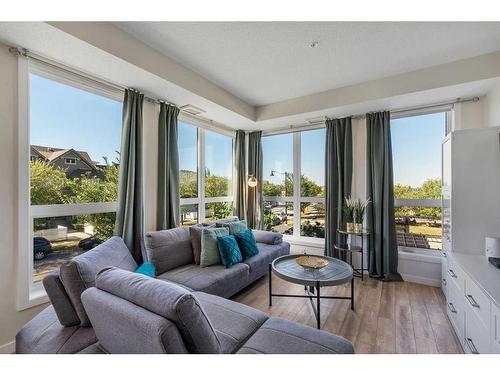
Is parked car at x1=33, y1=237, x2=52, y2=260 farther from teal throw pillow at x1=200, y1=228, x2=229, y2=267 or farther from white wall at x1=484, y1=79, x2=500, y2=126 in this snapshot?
white wall at x1=484, y1=79, x2=500, y2=126

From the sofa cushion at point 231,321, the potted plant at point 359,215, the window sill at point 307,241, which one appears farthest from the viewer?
the window sill at point 307,241

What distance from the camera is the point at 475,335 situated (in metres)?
1.61

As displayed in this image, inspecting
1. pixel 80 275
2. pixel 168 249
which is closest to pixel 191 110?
pixel 168 249

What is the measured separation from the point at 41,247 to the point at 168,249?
3.73 feet

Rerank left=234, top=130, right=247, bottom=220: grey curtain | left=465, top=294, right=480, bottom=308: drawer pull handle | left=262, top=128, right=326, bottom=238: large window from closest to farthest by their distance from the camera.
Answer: left=465, top=294, right=480, bottom=308: drawer pull handle < left=262, top=128, right=326, bottom=238: large window < left=234, top=130, right=247, bottom=220: grey curtain

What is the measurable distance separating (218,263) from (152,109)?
214cm

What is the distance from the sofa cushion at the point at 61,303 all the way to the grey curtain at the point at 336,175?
3370 millimetres

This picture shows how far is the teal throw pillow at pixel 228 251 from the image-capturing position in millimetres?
2680

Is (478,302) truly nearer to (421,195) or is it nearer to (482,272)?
(482,272)

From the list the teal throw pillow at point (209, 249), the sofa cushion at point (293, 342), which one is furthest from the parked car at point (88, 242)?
the sofa cushion at point (293, 342)

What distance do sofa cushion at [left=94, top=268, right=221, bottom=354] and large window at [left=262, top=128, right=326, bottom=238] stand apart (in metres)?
3.46

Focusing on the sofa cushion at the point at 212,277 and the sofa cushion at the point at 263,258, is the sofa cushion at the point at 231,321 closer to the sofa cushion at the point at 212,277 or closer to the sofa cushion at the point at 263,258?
the sofa cushion at the point at 212,277

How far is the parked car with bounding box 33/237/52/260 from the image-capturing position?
7.04 feet

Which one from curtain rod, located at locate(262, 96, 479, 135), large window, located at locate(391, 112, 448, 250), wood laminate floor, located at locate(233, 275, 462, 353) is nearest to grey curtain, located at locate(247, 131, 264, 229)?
curtain rod, located at locate(262, 96, 479, 135)
